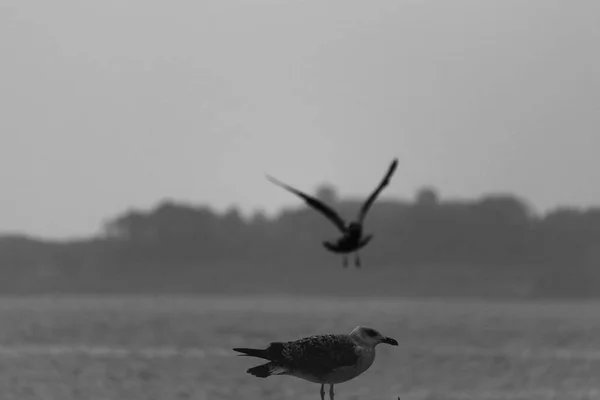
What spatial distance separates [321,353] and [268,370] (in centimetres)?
88

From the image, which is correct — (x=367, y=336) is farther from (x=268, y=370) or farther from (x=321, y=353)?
(x=268, y=370)

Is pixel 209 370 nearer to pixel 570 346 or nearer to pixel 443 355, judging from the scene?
pixel 443 355

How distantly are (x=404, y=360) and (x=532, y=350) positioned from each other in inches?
882

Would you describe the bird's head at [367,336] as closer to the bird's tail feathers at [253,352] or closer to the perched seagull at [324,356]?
the perched seagull at [324,356]

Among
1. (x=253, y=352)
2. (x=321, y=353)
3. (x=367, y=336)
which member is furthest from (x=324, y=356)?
(x=253, y=352)

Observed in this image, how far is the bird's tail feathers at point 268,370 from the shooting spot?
15977mm

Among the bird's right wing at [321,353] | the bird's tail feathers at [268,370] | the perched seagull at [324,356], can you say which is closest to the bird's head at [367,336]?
the perched seagull at [324,356]

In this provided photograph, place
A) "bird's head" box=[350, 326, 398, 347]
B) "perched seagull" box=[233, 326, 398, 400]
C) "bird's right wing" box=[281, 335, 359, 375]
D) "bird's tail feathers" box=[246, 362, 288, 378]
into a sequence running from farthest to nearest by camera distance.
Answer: "bird's tail feathers" box=[246, 362, 288, 378] → "bird's right wing" box=[281, 335, 359, 375] → "perched seagull" box=[233, 326, 398, 400] → "bird's head" box=[350, 326, 398, 347]

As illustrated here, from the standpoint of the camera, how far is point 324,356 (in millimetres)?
15836

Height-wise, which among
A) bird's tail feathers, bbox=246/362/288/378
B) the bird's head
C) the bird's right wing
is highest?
the bird's head

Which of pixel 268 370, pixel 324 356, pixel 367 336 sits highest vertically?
pixel 367 336

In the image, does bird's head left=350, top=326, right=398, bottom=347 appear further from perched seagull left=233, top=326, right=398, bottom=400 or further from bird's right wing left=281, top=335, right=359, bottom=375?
bird's right wing left=281, top=335, right=359, bottom=375

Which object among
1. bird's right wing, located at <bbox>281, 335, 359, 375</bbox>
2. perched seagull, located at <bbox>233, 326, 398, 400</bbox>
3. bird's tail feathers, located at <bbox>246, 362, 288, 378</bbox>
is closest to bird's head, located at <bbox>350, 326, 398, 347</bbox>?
perched seagull, located at <bbox>233, 326, 398, 400</bbox>

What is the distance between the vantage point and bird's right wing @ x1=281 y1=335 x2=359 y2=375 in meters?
15.5
